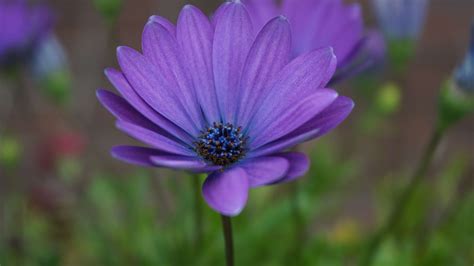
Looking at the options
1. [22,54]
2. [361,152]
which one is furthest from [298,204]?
[361,152]

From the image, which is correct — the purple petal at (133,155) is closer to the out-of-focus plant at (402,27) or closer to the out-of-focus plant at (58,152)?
the out-of-focus plant at (402,27)

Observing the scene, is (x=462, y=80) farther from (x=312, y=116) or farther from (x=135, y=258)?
(x=135, y=258)

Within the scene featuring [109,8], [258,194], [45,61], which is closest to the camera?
[109,8]

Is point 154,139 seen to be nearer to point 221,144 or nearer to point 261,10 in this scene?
point 221,144

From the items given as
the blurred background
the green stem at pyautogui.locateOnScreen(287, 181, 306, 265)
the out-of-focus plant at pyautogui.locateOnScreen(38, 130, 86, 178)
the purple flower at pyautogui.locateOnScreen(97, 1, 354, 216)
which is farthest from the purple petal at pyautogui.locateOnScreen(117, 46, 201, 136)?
the out-of-focus plant at pyautogui.locateOnScreen(38, 130, 86, 178)

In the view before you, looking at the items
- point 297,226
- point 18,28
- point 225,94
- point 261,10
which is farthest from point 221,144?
point 18,28
